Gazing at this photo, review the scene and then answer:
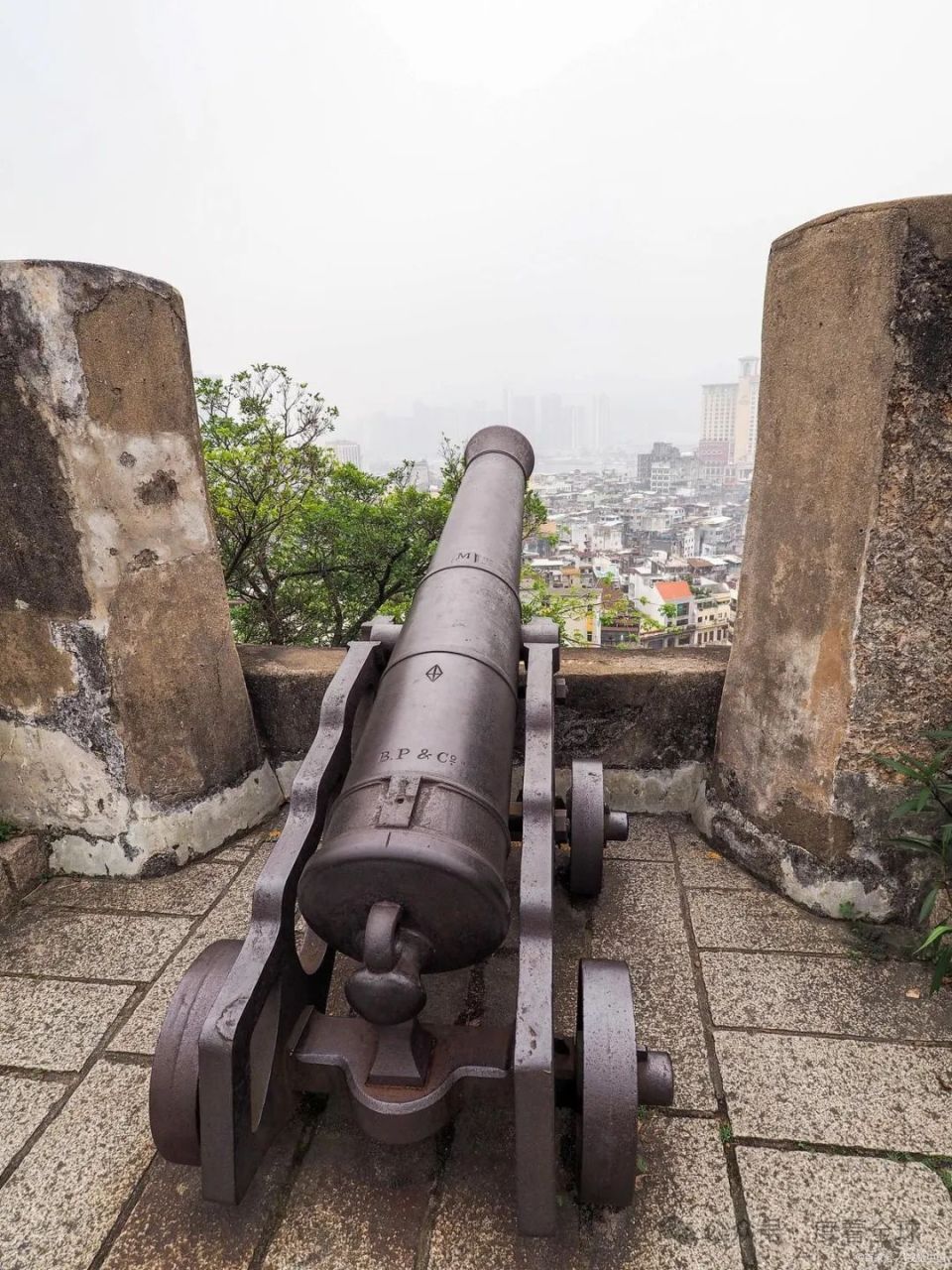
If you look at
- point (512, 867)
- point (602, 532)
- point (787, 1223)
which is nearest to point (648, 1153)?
point (787, 1223)

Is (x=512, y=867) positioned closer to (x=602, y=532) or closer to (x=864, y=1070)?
(x=864, y=1070)

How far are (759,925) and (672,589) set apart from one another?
17844mm

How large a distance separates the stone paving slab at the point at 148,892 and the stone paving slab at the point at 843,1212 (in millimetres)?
2074

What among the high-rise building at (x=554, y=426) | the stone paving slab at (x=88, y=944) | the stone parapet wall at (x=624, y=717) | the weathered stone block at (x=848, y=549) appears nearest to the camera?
the weathered stone block at (x=848, y=549)

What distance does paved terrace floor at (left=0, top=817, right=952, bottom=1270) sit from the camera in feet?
5.62

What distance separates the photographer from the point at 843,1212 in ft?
5.73

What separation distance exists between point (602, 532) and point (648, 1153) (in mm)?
35657

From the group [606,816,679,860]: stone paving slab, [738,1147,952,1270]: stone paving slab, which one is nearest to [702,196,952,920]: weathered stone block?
[606,816,679,860]: stone paving slab

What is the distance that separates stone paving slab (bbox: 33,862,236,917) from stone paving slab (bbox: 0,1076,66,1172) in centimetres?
77

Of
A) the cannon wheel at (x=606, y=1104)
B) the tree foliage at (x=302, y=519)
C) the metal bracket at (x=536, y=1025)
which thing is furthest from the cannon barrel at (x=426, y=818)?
the tree foliage at (x=302, y=519)

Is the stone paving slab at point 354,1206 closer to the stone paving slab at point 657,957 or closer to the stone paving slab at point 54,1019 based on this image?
the stone paving slab at point 657,957

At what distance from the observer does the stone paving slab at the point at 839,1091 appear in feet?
6.34

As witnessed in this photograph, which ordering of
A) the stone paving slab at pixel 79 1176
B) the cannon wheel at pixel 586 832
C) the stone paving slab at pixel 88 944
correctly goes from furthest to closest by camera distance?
the cannon wheel at pixel 586 832, the stone paving slab at pixel 88 944, the stone paving slab at pixel 79 1176

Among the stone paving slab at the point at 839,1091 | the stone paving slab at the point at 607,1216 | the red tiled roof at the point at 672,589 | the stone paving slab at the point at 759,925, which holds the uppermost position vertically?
the stone paving slab at the point at 759,925
